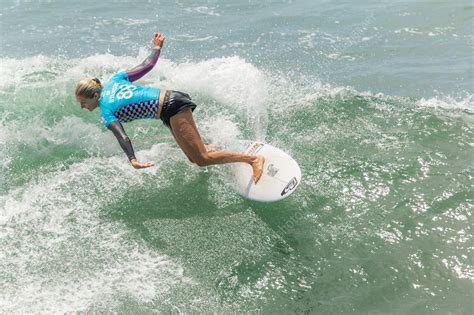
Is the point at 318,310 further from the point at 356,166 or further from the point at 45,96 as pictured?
the point at 45,96

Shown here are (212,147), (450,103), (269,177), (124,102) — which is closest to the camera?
(124,102)

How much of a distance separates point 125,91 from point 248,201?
2.27 m

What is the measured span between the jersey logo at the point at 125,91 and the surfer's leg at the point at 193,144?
640 millimetres

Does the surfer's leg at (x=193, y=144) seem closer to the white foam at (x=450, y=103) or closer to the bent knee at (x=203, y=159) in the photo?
the bent knee at (x=203, y=159)

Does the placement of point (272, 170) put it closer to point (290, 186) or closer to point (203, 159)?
point (290, 186)

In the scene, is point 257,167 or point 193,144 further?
point 257,167

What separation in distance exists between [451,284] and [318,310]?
4.93 ft

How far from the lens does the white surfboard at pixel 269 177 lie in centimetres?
664

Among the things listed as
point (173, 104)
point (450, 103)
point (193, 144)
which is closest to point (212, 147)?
point (193, 144)

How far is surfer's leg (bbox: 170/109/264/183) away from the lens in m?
6.50

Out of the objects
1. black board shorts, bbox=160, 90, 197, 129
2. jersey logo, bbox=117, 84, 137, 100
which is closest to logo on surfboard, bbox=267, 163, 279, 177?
black board shorts, bbox=160, 90, 197, 129

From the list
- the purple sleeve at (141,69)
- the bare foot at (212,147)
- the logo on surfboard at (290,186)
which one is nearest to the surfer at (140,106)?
the purple sleeve at (141,69)

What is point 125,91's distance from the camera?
644 centimetres

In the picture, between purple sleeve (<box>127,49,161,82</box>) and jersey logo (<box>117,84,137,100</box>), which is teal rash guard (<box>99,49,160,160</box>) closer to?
jersey logo (<box>117,84,137,100</box>)
